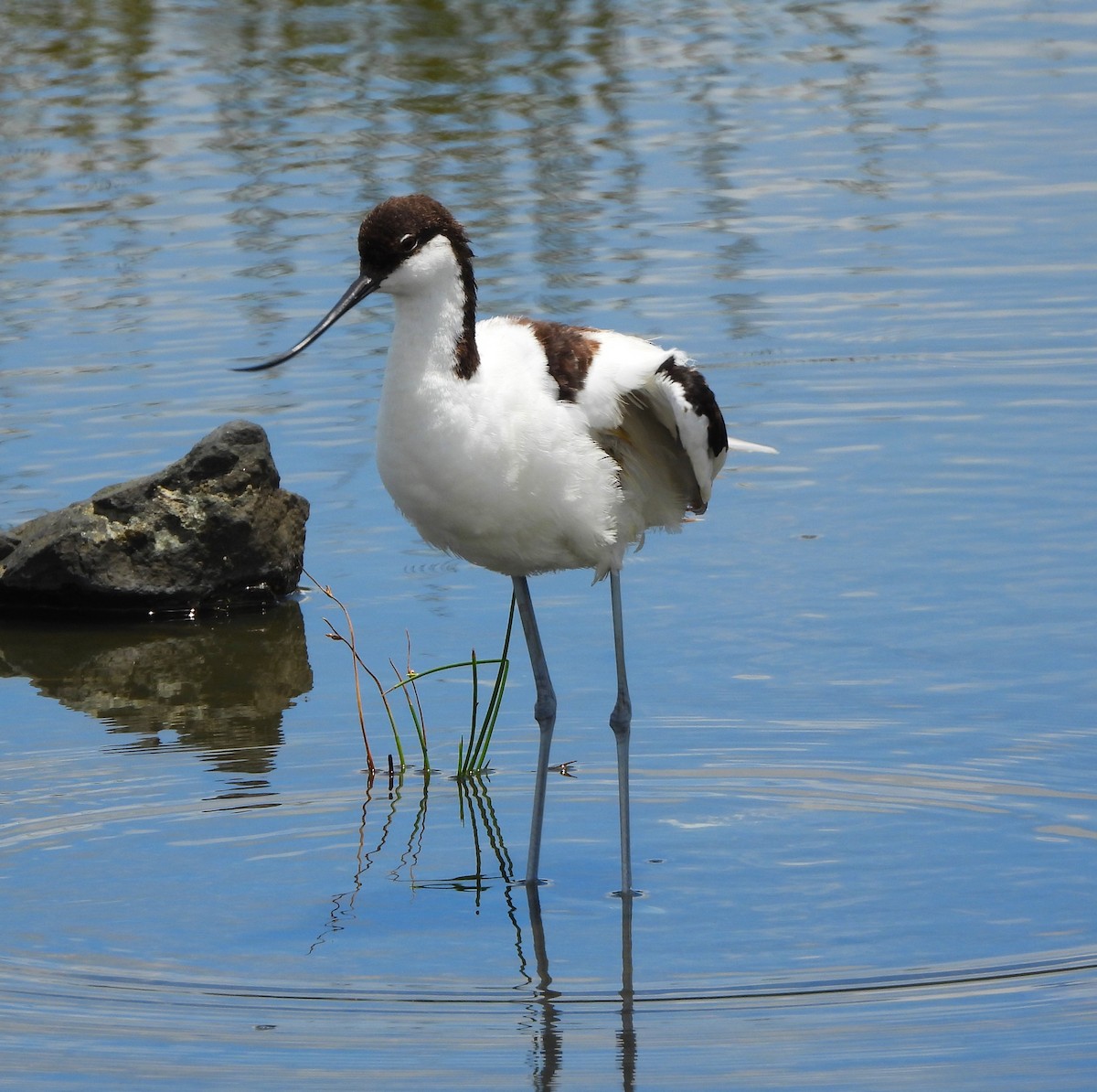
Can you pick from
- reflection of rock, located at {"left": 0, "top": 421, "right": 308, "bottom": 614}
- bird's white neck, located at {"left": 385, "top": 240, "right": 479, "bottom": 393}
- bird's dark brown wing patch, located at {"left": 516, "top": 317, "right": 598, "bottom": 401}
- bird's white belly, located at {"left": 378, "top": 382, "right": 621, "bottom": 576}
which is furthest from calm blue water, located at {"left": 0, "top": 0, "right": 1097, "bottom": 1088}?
bird's white neck, located at {"left": 385, "top": 240, "right": 479, "bottom": 393}

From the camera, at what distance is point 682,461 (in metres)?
6.34

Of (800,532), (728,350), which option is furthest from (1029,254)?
(800,532)

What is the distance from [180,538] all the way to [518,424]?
10.8 feet

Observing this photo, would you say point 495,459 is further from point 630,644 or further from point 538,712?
point 630,644

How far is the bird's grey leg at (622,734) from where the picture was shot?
237 inches

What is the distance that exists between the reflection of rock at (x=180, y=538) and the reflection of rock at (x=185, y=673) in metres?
0.14

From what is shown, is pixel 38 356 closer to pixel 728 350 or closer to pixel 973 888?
pixel 728 350

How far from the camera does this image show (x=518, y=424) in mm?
5680

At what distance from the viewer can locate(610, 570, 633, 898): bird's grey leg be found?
6012 millimetres

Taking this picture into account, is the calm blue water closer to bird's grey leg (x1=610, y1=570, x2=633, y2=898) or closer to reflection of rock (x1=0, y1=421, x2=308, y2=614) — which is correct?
bird's grey leg (x1=610, y1=570, x2=633, y2=898)

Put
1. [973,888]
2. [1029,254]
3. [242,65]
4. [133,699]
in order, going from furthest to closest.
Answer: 1. [242,65]
2. [1029,254]
3. [133,699]
4. [973,888]

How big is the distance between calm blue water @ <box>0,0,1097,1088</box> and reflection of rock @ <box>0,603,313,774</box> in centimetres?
3

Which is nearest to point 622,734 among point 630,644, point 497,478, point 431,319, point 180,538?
point 497,478

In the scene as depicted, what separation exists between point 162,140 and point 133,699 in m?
8.87
